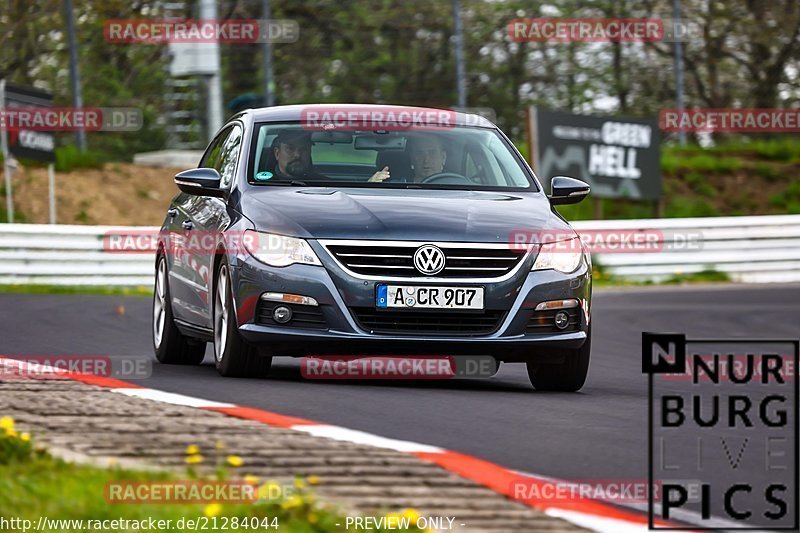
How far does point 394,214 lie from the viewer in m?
8.88

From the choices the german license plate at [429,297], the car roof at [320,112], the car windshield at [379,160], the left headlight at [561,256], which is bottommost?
the german license plate at [429,297]

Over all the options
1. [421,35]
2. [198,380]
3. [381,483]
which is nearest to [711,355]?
[198,380]

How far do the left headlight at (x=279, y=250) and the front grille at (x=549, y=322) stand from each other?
1.16 m

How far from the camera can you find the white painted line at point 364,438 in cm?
610

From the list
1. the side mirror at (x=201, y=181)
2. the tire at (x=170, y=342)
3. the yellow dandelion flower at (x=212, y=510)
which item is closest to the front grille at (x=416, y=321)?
the side mirror at (x=201, y=181)

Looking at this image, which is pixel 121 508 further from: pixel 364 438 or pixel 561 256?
pixel 561 256

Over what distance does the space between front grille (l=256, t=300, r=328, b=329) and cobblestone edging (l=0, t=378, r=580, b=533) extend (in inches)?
61.0

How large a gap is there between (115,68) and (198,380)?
18.3 meters

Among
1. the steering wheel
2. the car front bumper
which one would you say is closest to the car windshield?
the steering wheel

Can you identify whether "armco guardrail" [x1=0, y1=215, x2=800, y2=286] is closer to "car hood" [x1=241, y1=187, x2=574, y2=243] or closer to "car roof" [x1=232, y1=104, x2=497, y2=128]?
"car roof" [x1=232, y1=104, x2=497, y2=128]

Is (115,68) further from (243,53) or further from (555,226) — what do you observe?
(555,226)

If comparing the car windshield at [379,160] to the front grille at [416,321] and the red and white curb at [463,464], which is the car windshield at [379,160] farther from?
the red and white curb at [463,464]

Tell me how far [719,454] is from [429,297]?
2474 mm

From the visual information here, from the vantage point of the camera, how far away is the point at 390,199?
9.19 metres
